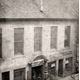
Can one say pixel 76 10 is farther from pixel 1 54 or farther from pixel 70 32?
pixel 1 54

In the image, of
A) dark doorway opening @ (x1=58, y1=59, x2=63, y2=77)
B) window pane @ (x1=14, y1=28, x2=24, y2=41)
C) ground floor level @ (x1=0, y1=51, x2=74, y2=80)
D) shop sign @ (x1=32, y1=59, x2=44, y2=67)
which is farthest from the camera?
dark doorway opening @ (x1=58, y1=59, x2=63, y2=77)

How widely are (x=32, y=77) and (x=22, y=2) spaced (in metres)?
2.48

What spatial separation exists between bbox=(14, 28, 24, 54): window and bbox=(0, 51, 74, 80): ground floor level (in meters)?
0.55

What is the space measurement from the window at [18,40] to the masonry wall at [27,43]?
118mm

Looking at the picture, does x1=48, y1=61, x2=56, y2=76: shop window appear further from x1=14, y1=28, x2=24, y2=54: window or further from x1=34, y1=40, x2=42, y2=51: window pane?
x1=14, y1=28, x2=24, y2=54: window

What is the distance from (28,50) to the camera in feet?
16.6

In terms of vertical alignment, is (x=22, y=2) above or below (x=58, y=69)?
above

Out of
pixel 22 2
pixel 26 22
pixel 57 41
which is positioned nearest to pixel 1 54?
pixel 26 22

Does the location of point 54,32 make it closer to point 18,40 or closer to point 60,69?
point 60,69

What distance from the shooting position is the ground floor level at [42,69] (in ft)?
15.7

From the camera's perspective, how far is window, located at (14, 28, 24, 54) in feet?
15.3

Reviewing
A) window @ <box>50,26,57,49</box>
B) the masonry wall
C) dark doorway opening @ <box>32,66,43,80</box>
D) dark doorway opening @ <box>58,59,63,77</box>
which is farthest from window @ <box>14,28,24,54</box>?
dark doorway opening @ <box>58,59,63,77</box>

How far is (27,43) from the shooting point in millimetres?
5086

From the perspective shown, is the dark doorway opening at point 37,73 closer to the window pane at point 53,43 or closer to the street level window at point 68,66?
the window pane at point 53,43
